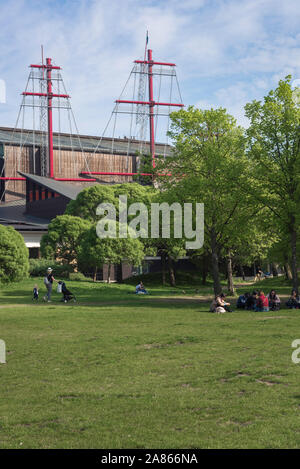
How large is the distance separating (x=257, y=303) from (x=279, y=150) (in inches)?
400

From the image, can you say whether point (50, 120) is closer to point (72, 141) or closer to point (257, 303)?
point (72, 141)

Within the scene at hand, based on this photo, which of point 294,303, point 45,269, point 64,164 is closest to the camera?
point 294,303

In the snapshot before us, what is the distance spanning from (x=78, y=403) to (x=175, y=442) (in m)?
2.62

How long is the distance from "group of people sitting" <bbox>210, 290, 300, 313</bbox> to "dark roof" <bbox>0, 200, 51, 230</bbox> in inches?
1703

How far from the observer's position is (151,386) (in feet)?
32.1

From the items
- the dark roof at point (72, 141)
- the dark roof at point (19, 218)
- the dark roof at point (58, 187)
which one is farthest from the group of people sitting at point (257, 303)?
the dark roof at point (72, 141)

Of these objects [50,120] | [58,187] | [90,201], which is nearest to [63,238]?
[90,201]

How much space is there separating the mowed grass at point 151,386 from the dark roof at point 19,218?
49900 mm

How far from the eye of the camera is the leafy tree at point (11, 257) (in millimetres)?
34219

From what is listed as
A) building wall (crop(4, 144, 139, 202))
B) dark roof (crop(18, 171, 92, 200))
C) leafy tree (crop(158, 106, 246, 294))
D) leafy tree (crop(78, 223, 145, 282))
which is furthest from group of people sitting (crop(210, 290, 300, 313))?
building wall (crop(4, 144, 139, 202))

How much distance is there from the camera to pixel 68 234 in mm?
53062

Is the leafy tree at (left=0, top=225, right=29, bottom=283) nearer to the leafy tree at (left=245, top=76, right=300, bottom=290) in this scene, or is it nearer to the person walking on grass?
the person walking on grass

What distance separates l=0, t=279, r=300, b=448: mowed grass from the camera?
722 centimetres
